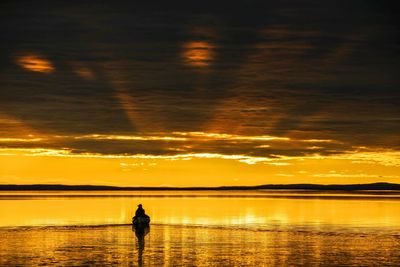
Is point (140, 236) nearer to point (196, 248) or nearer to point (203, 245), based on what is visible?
point (203, 245)

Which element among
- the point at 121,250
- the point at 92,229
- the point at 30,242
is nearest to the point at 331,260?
the point at 121,250

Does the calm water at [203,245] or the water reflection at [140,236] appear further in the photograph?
the water reflection at [140,236]

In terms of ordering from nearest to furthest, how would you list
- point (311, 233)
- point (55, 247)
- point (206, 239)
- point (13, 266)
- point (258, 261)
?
1. point (13, 266)
2. point (258, 261)
3. point (55, 247)
4. point (206, 239)
5. point (311, 233)

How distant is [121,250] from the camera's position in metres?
60.3

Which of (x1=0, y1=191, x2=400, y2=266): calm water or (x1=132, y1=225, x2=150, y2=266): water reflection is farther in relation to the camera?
(x1=132, y1=225, x2=150, y2=266): water reflection

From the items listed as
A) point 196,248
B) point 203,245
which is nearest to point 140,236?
point 203,245

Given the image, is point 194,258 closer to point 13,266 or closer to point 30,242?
point 13,266

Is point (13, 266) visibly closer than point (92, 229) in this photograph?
Yes

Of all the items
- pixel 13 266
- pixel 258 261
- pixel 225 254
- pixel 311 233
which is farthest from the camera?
pixel 311 233

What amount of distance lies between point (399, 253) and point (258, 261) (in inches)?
529

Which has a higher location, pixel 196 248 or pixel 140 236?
pixel 140 236

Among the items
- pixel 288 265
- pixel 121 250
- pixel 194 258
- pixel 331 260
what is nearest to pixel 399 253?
pixel 331 260

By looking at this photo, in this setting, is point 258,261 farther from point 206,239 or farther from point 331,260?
point 206,239

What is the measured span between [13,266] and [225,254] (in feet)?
57.4
